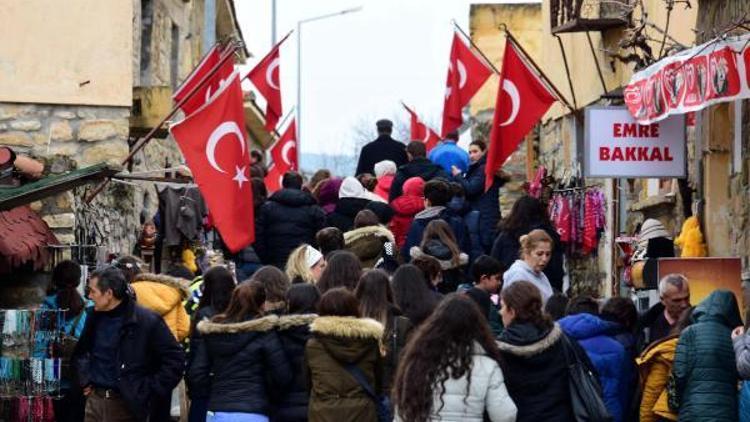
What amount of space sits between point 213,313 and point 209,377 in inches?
33.0

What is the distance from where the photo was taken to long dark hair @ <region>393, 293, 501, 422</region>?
965cm

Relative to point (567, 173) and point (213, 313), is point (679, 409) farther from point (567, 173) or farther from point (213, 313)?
point (567, 173)

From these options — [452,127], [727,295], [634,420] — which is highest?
[452,127]

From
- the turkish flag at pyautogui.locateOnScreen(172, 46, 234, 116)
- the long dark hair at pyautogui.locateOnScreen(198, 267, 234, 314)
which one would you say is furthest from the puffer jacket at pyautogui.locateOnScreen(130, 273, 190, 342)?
the turkish flag at pyautogui.locateOnScreen(172, 46, 234, 116)

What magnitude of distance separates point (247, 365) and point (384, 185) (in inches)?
341

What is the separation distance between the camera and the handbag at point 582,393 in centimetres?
1023

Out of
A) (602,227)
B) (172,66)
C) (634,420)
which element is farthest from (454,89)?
(634,420)

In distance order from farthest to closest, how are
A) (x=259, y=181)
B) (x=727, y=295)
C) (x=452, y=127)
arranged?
(x=452, y=127) → (x=259, y=181) → (x=727, y=295)

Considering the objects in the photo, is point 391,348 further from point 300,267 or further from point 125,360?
point 300,267

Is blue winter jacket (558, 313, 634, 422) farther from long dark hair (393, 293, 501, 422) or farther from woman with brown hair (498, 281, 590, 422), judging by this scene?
long dark hair (393, 293, 501, 422)

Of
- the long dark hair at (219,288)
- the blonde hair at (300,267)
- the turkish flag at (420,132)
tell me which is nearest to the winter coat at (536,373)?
the long dark hair at (219,288)

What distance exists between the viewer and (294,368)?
11812 millimetres

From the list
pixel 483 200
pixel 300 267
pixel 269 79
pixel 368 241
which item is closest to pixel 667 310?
pixel 300 267

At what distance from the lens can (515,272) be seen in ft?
44.6
